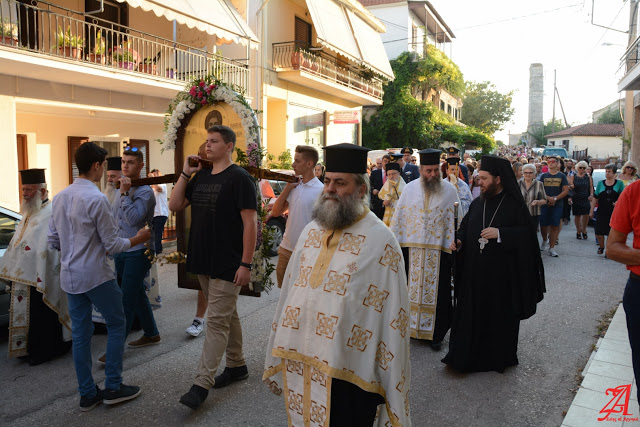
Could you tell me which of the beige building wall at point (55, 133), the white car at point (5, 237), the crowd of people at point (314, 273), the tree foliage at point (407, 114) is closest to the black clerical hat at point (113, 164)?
the crowd of people at point (314, 273)

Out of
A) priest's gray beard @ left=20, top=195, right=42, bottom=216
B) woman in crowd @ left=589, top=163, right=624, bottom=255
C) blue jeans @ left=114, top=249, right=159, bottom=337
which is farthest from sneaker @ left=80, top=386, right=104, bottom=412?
woman in crowd @ left=589, top=163, right=624, bottom=255

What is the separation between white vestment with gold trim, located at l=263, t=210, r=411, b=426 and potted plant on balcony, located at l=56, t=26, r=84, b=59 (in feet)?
37.0

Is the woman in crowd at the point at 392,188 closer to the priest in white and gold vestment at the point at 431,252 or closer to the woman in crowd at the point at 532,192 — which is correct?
the priest in white and gold vestment at the point at 431,252

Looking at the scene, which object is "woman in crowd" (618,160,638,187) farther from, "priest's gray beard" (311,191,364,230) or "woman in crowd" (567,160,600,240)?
"priest's gray beard" (311,191,364,230)

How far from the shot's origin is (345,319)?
9.18 feet

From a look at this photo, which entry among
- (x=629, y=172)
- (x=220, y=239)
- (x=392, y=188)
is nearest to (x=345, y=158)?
(x=220, y=239)

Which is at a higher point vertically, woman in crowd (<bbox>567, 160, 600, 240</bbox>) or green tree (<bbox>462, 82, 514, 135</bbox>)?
green tree (<bbox>462, 82, 514, 135</bbox>)

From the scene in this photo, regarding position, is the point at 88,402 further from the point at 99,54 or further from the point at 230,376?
the point at 99,54

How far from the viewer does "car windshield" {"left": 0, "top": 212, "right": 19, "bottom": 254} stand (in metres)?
6.13

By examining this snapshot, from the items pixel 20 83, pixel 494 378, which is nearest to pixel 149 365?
pixel 494 378

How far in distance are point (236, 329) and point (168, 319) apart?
90.9 inches

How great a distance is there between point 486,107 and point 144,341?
213 feet

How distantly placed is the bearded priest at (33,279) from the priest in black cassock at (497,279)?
12.6ft

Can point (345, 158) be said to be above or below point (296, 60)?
below
